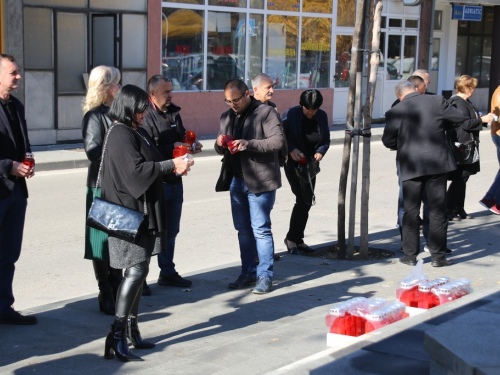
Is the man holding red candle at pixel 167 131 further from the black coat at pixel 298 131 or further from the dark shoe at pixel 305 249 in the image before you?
the dark shoe at pixel 305 249

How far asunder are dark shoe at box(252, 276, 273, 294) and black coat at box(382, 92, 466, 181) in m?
1.87

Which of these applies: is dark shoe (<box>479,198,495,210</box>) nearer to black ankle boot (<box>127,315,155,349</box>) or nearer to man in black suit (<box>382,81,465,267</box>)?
man in black suit (<box>382,81,465,267</box>)

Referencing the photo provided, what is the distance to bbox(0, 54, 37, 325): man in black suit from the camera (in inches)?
229

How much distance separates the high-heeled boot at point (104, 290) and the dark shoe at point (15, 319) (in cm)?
55

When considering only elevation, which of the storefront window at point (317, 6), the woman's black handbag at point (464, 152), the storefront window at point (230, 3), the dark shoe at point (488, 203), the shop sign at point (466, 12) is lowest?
the dark shoe at point (488, 203)

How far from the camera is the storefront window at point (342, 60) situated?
25.0m

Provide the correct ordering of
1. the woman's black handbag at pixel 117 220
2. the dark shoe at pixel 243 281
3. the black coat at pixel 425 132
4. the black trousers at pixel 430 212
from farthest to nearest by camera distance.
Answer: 1. the black trousers at pixel 430 212
2. the black coat at pixel 425 132
3. the dark shoe at pixel 243 281
4. the woman's black handbag at pixel 117 220

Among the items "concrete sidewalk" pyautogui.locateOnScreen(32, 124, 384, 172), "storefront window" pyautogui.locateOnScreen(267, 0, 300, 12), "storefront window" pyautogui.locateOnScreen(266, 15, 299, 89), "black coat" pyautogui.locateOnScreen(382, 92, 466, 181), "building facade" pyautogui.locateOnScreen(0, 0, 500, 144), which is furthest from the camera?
"storefront window" pyautogui.locateOnScreen(266, 15, 299, 89)

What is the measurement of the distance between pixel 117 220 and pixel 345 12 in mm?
20866

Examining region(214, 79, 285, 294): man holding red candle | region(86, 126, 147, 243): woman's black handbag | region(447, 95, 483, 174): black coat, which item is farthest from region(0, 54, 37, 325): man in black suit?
region(447, 95, 483, 174): black coat

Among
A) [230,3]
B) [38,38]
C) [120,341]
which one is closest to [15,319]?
[120,341]

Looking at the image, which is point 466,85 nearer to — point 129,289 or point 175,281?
point 175,281

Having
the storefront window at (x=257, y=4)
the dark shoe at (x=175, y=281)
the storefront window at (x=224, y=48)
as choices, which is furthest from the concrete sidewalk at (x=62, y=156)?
the dark shoe at (x=175, y=281)

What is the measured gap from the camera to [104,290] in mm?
6391
